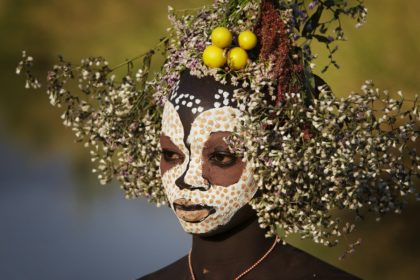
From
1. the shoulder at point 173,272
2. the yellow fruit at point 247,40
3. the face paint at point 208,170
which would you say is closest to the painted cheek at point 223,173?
the face paint at point 208,170

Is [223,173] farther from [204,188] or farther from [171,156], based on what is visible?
[171,156]

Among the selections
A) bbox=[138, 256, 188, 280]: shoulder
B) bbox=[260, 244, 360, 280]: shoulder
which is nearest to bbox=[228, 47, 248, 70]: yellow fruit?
bbox=[260, 244, 360, 280]: shoulder

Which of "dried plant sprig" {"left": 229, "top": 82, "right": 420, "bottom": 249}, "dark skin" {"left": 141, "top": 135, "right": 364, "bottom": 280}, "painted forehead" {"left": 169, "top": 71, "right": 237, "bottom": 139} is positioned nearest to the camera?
"dried plant sprig" {"left": 229, "top": 82, "right": 420, "bottom": 249}

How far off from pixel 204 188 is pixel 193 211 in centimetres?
14

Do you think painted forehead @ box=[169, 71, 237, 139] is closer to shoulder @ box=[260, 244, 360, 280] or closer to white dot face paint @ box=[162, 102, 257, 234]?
white dot face paint @ box=[162, 102, 257, 234]

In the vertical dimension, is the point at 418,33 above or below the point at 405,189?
above

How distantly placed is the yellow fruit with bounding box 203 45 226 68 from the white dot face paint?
24 centimetres

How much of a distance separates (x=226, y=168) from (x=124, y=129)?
42.8 inches

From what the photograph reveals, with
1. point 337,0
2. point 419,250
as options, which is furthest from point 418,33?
point 337,0

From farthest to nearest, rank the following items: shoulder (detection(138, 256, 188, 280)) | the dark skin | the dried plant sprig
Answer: shoulder (detection(138, 256, 188, 280)), the dark skin, the dried plant sprig

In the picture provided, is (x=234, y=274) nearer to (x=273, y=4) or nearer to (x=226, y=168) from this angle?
(x=226, y=168)

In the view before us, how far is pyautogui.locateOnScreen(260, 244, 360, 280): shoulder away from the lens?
7055 mm

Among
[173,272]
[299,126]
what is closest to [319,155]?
[299,126]

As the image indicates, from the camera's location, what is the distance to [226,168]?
6.80 metres
